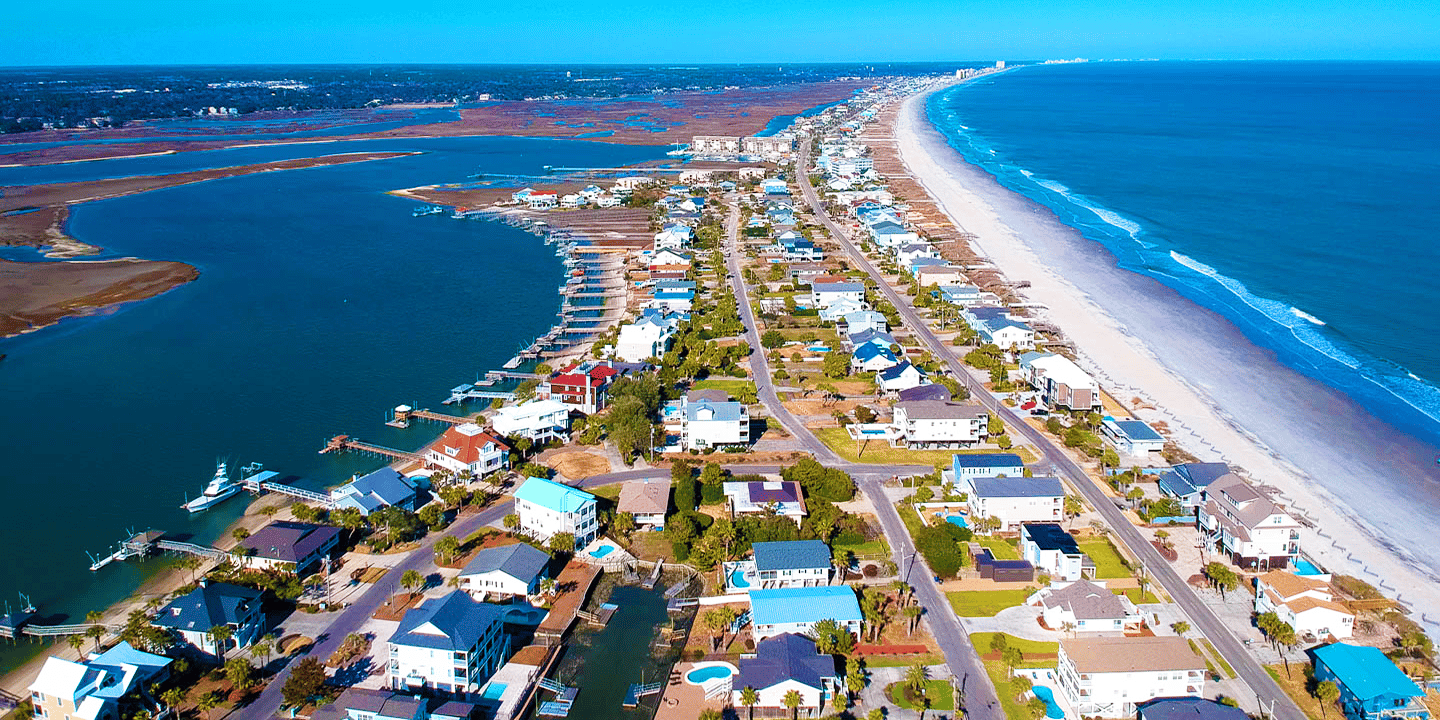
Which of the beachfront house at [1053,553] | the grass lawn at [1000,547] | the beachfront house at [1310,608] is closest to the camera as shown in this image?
the beachfront house at [1310,608]

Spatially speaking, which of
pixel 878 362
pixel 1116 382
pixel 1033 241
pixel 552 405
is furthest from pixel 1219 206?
pixel 552 405

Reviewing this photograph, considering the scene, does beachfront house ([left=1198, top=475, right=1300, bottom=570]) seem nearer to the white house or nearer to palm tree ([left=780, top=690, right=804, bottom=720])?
palm tree ([left=780, top=690, right=804, bottom=720])

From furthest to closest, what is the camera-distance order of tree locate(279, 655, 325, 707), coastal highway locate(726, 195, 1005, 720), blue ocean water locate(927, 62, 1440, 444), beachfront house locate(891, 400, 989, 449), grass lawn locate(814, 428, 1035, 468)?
blue ocean water locate(927, 62, 1440, 444), beachfront house locate(891, 400, 989, 449), grass lawn locate(814, 428, 1035, 468), coastal highway locate(726, 195, 1005, 720), tree locate(279, 655, 325, 707)

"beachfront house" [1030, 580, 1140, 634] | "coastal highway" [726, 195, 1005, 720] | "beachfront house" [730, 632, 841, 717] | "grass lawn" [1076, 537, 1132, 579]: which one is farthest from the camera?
"grass lawn" [1076, 537, 1132, 579]

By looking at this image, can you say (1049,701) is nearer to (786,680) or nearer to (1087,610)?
(1087,610)

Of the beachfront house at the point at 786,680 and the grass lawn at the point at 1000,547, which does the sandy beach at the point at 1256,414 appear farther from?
the beachfront house at the point at 786,680

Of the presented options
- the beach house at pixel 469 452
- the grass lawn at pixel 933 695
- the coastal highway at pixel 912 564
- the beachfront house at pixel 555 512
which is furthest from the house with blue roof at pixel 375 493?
the grass lawn at pixel 933 695

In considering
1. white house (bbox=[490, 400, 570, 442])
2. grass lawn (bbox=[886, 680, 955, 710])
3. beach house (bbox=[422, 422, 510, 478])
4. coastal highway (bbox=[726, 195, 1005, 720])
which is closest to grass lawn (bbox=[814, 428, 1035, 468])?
coastal highway (bbox=[726, 195, 1005, 720])
